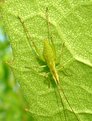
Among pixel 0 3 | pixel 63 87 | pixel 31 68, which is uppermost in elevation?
pixel 0 3

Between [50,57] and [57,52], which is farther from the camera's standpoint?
[50,57]

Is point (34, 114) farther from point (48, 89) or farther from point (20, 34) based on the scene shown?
point (20, 34)

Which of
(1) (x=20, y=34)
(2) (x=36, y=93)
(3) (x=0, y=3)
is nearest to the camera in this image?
(3) (x=0, y=3)

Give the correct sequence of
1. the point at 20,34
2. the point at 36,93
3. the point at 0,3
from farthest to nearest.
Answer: the point at 36,93 → the point at 20,34 → the point at 0,3

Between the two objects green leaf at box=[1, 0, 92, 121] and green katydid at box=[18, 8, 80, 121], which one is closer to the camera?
green leaf at box=[1, 0, 92, 121]

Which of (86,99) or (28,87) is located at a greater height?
(28,87)

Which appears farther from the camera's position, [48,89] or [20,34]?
[48,89]

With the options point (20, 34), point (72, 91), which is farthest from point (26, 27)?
point (72, 91)

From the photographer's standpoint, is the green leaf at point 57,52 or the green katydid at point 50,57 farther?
the green katydid at point 50,57
